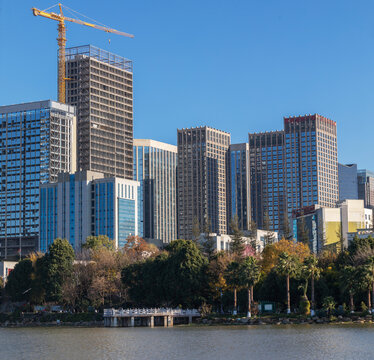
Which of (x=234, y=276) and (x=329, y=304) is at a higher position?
(x=234, y=276)

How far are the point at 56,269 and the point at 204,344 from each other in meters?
72.5

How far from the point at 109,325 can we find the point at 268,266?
109 ft

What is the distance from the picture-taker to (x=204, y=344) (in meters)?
91.9

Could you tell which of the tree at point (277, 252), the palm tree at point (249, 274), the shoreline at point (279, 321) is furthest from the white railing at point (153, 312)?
the tree at point (277, 252)

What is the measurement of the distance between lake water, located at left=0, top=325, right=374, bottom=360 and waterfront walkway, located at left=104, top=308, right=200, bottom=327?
14943 millimetres

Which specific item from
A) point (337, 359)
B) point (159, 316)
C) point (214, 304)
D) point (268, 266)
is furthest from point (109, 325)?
point (337, 359)

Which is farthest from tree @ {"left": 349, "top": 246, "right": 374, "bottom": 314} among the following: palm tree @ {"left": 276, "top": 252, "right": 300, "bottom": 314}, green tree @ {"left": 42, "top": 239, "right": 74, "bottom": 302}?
green tree @ {"left": 42, "top": 239, "right": 74, "bottom": 302}

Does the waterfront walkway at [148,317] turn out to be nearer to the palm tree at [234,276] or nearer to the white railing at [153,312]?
the white railing at [153,312]

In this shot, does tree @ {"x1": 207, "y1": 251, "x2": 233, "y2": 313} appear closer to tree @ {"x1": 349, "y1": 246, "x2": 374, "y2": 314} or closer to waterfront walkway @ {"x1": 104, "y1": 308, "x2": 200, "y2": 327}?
waterfront walkway @ {"x1": 104, "y1": 308, "x2": 200, "y2": 327}

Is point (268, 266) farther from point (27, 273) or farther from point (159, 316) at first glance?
point (27, 273)

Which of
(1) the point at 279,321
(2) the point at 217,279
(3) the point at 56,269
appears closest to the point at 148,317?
(2) the point at 217,279

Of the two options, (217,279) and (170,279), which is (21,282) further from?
(217,279)

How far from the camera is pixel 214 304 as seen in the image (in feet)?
463

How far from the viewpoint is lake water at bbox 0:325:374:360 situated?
79.9 meters
